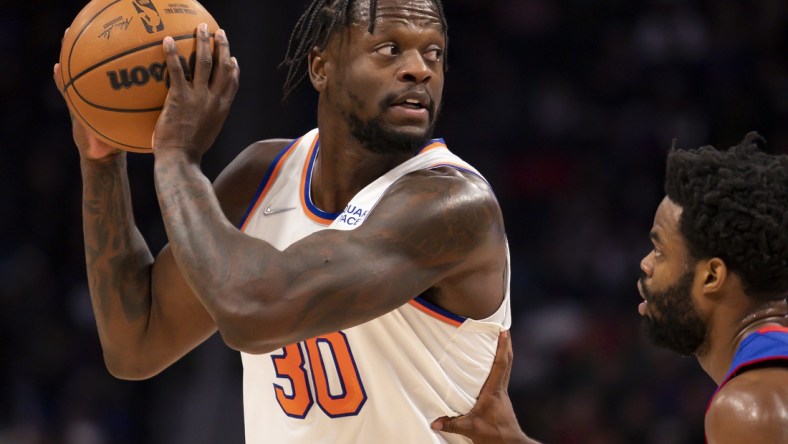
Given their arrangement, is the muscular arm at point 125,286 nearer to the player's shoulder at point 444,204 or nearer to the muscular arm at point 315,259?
the muscular arm at point 315,259

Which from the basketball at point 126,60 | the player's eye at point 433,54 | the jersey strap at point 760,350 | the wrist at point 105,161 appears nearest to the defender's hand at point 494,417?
the jersey strap at point 760,350

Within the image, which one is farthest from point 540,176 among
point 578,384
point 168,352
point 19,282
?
point 168,352

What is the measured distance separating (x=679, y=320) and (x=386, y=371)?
840mm

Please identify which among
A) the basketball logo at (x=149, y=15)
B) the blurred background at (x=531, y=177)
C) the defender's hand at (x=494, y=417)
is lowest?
the blurred background at (x=531, y=177)

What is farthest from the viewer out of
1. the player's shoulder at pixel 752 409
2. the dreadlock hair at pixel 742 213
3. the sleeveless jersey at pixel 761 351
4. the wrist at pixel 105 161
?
the wrist at pixel 105 161

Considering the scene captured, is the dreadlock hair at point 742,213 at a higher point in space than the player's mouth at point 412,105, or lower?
lower

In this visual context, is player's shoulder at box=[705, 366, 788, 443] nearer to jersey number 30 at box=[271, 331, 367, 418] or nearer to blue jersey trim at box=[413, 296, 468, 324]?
blue jersey trim at box=[413, 296, 468, 324]

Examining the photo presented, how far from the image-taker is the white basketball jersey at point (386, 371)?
321cm

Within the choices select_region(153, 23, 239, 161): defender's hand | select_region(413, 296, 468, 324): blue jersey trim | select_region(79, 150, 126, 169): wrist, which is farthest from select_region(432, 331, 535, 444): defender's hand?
select_region(79, 150, 126, 169): wrist

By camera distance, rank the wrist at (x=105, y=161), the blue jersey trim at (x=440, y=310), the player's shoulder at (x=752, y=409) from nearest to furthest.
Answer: the player's shoulder at (x=752, y=409), the blue jersey trim at (x=440, y=310), the wrist at (x=105, y=161)

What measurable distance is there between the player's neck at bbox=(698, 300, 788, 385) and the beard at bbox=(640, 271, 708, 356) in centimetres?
5

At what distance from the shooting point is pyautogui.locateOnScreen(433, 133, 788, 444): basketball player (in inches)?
112

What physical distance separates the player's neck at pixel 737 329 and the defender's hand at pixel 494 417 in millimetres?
604

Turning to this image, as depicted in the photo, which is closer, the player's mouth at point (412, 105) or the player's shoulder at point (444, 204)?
the player's shoulder at point (444, 204)
